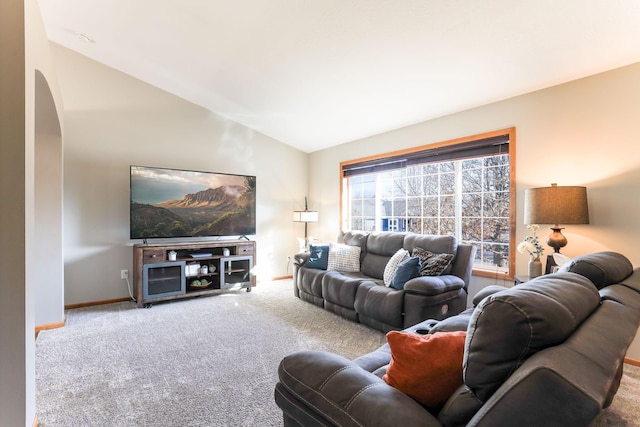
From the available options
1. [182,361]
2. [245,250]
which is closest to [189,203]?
[245,250]

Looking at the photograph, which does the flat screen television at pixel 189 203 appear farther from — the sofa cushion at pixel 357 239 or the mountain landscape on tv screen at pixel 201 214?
the sofa cushion at pixel 357 239

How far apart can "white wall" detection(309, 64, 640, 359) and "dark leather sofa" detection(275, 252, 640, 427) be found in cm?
179

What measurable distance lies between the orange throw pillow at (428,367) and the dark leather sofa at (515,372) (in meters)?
0.04

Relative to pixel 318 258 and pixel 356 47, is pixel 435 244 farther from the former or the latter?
pixel 356 47

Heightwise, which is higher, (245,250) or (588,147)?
(588,147)

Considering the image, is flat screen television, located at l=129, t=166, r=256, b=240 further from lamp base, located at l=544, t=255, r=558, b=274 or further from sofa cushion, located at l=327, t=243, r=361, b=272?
lamp base, located at l=544, t=255, r=558, b=274

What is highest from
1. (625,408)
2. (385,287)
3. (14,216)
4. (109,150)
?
(109,150)

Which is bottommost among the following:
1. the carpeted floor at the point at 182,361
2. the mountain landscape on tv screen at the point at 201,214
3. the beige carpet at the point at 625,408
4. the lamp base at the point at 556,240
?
the beige carpet at the point at 625,408

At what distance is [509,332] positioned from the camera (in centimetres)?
81

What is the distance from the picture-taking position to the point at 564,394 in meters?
0.63

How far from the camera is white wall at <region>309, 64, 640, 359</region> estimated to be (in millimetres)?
2617

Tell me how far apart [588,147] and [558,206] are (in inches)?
28.3

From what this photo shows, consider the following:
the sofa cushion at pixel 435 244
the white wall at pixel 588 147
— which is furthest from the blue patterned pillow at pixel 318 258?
the white wall at pixel 588 147

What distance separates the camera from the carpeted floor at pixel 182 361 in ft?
6.32
